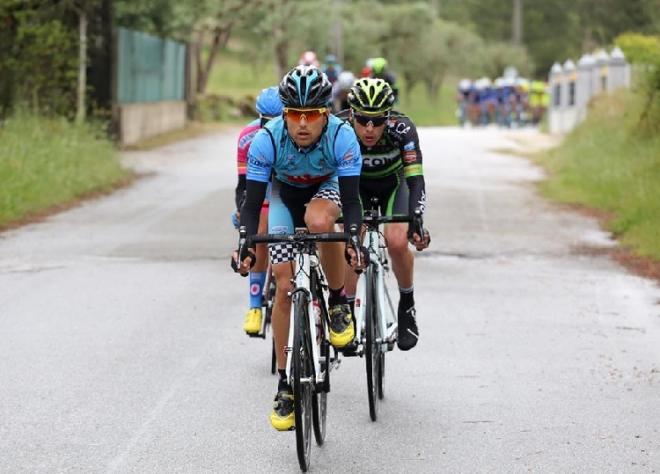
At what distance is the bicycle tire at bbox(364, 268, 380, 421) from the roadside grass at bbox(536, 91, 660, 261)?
7.64 metres

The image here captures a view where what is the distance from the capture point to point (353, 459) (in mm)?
6910

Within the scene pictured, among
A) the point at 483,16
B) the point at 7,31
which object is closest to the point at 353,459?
the point at 7,31

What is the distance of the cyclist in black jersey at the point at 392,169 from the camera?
7824 millimetres

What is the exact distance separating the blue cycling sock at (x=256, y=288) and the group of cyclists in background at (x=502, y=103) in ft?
134

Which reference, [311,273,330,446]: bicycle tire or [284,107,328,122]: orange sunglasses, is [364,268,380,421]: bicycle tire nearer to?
[311,273,330,446]: bicycle tire

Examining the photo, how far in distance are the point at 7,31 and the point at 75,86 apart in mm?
3133

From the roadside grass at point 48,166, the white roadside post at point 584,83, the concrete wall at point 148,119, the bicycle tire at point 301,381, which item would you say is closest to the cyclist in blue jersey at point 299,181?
the bicycle tire at point 301,381

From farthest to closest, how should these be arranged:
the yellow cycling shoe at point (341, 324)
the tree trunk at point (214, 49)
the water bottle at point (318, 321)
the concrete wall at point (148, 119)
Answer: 1. the tree trunk at point (214, 49)
2. the concrete wall at point (148, 119)
3. the yellow cycling shoe at point (341, 324)
4. the water bottle at point (318, 321)

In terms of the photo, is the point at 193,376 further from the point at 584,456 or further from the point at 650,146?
the point at 650,146

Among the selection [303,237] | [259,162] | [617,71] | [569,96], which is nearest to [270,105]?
[259,162]

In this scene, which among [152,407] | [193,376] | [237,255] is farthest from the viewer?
[193,376]

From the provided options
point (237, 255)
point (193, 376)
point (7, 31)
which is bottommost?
point (193, 376)

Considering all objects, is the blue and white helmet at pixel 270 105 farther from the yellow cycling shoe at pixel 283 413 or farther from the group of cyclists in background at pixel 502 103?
the group of cyclists in background at pixel 502 103

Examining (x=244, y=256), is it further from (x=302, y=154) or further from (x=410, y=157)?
(x=410, y=157)
